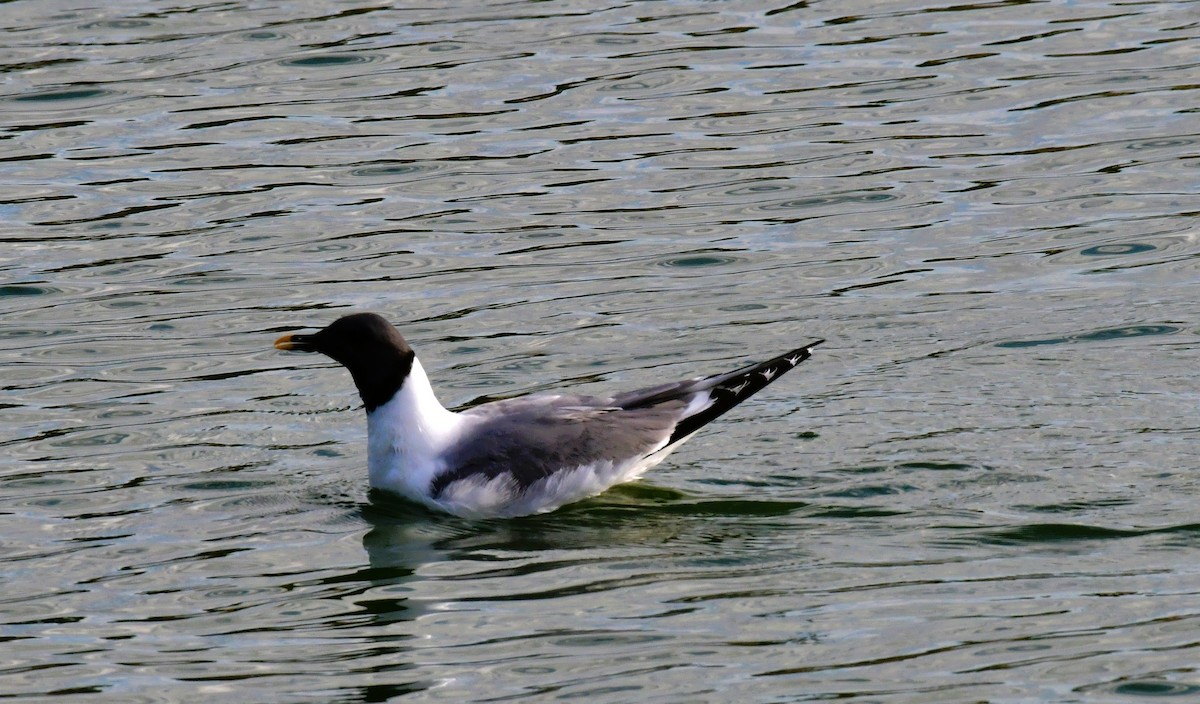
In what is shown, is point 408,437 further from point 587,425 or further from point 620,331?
point 620,331

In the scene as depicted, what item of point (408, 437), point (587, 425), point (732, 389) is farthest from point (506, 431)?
point (732, 389)

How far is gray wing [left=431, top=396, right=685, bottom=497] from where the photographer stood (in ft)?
35.9

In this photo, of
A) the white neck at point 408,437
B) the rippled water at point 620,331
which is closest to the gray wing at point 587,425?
the white neck at point 408,437

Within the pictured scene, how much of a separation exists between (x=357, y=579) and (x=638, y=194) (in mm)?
6547

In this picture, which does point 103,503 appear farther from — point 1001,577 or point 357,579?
point 1001,577

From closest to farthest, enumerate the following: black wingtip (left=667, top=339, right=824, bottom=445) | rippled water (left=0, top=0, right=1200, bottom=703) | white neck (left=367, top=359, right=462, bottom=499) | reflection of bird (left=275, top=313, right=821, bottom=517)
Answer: rippled water (left=0, top=0, right=1200, bottom=703), reflection of bird (left=275, top=313, right=821, bottom=517), white neck (left=367, top=359, right=462, bottom=499), black wingtip (left=667, top=339, right=824, bottom=445)

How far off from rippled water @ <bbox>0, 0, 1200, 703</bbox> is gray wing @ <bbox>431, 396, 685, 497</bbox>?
1.01 feet

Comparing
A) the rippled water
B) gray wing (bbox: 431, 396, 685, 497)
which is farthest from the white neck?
the rippled water

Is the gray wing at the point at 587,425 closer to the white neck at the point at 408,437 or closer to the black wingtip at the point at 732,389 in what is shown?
the black wingtip at the point at 732,389

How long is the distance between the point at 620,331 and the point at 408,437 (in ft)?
9.21

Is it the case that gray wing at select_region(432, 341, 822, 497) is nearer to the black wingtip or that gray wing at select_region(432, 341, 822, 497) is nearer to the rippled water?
the black wingtip

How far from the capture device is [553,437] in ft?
36.2

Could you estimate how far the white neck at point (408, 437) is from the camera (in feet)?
36.4

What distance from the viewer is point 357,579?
1016 centimetres
